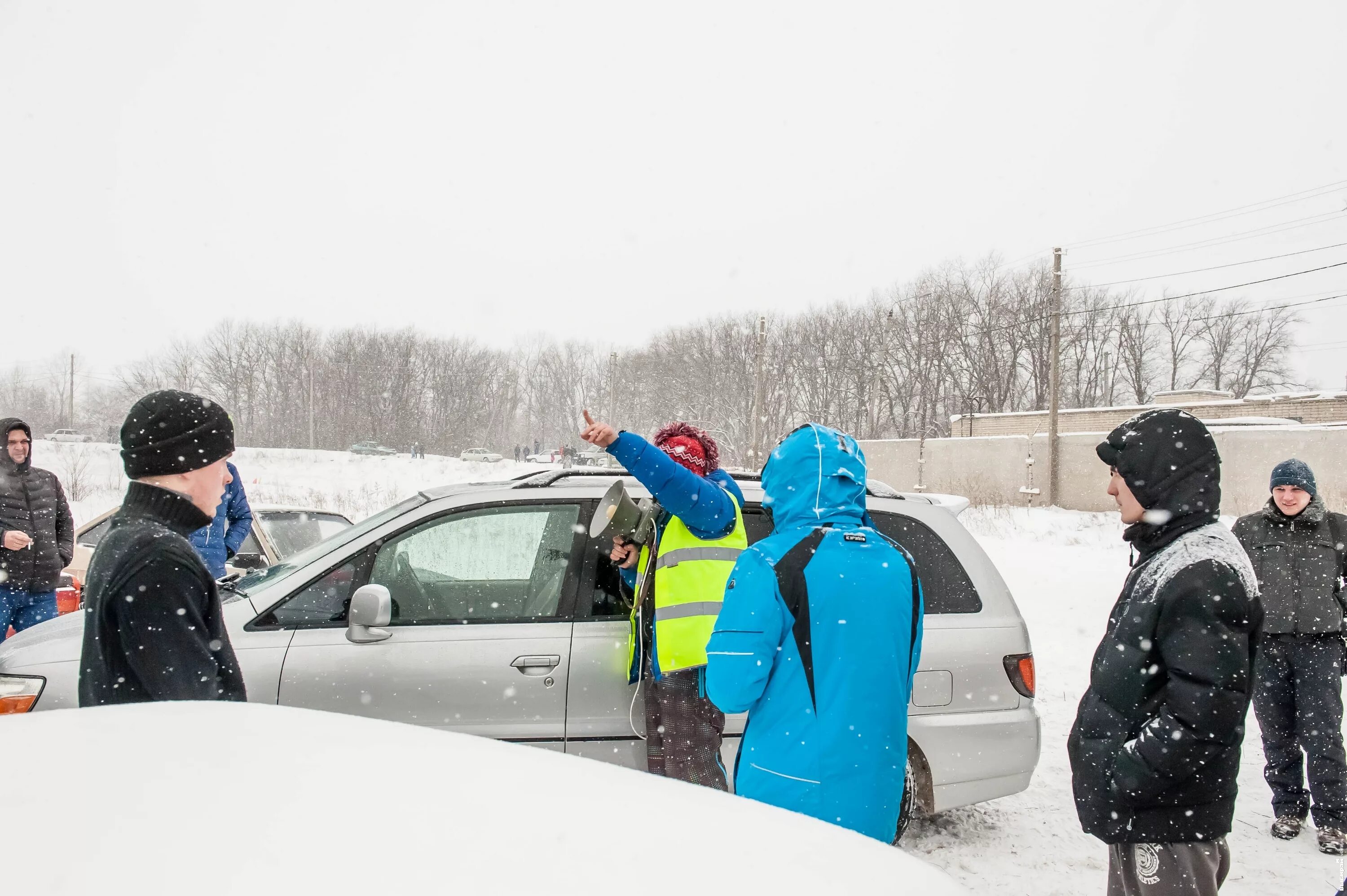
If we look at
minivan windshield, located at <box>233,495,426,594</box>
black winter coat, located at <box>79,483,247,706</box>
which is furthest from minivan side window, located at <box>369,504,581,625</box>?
black winter coat, located at <box>79,483,247,706</box>

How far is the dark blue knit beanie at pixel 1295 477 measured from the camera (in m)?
4.11

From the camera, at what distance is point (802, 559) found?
75.5 inches

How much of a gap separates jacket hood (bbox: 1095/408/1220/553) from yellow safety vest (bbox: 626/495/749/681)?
1.24 metres

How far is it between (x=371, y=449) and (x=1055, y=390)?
36520mm

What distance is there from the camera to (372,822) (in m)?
0.97

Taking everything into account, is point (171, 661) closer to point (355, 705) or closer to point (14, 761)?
point (14, 761)

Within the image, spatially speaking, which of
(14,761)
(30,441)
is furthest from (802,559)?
(30,441)

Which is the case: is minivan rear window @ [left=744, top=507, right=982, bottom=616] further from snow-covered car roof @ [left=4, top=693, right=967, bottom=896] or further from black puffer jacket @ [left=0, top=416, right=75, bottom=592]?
black puffer jacket @ [left=0, top=416, right=75, bottom=592]

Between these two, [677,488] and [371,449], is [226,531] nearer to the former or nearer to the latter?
[677,488]

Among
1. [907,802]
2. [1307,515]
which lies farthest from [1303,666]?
[907,802]

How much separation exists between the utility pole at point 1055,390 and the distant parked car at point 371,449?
32.9 metres

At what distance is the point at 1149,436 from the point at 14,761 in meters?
2.58

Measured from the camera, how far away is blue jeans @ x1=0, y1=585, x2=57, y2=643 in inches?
207

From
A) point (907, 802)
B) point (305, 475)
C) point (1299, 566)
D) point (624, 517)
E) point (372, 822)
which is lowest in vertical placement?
point (305, 475)
